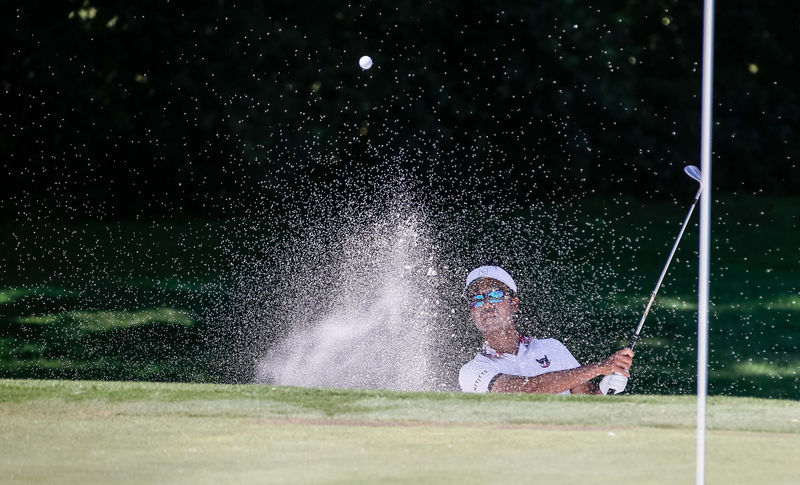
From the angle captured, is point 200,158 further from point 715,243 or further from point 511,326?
point 511,326

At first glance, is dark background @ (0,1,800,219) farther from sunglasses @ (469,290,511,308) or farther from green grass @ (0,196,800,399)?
sunglasses @ (469,290,511,308)

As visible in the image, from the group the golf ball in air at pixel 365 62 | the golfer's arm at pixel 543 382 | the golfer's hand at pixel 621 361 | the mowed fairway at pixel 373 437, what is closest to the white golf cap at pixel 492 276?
the golfer's arm at pixel 543 382

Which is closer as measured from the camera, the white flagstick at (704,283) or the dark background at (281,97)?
the white flagstick at (704,283)

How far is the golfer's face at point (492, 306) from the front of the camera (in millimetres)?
6215

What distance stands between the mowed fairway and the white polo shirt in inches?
27.1

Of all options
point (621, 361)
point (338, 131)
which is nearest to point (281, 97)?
point (338, 131)

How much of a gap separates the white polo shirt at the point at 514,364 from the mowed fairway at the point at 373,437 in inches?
27.1

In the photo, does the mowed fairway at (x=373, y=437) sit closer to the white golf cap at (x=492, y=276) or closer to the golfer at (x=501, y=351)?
the golfer at (x=501, y=351)

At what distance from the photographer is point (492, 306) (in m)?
6.23

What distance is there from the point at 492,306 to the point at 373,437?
1908 mm

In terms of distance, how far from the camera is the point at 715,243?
49.1 ft

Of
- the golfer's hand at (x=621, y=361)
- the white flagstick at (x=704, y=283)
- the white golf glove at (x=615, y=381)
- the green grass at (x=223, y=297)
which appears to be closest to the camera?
the white flagstick at (x=704, y=283)

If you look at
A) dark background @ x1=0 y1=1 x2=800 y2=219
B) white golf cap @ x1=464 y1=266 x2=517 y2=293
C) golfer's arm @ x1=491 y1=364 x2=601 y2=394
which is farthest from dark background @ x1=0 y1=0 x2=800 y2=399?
golfer's arm @ x1=491 y1=364 x2=601 y2=394

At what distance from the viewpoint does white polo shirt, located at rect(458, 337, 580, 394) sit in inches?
243
